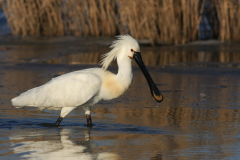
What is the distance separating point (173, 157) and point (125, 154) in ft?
1.58

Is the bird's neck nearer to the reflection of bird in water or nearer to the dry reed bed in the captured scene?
the reflection of bird in water

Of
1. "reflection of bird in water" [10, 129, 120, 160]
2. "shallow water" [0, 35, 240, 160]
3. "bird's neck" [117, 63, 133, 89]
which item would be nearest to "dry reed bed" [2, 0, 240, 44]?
"shallow water" [0, 35, 240, 160]

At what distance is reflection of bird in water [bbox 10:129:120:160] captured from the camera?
4.79m

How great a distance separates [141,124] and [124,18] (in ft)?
32.7

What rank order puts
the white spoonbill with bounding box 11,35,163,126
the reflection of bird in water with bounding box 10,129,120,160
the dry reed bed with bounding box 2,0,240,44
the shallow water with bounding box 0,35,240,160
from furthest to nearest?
the dry reed bed with bounding box 2,0,240,44
the white spoonbill with bounding box 11,35,163,126
the shallow water with bounding box 0,35,240,160
the reflection of bird in water with bounding box 10,129,120,160

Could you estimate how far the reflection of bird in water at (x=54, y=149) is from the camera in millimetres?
4785

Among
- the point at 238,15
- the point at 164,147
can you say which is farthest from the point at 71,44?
the point at 164,147

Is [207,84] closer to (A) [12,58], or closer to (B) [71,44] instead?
(A) [12,58]

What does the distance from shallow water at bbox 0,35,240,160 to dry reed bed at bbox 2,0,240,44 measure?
4787 millimetres

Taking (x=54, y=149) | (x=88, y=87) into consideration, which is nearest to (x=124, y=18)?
(x=88, y=87)

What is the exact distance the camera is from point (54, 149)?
509 centimetres

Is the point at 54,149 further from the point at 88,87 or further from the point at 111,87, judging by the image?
the point at 111,87

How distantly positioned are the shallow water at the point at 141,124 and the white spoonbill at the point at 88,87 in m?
0.27

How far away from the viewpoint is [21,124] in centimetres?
640
